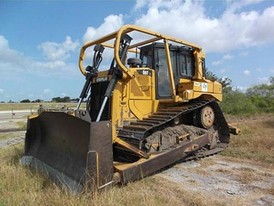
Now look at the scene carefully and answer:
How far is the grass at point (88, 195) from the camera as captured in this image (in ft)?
15.8

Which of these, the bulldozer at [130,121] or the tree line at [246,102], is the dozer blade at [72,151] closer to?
the bulldozer at [130,121]

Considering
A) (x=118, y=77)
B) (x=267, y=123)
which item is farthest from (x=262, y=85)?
(x=118, y=77)

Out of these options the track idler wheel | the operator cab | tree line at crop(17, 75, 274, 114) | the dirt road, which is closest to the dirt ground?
the dirt road

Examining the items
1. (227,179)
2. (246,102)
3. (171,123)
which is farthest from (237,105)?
(227,179)

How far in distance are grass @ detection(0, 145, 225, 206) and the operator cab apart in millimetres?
2385

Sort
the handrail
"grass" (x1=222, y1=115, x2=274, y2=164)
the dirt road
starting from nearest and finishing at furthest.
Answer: the dirt road, the handrail, "grass" (x1=222, y1=115, x2=274, y2=164)

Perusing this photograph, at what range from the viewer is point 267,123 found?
1578cm

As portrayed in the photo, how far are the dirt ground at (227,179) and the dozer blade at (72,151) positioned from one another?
170cm

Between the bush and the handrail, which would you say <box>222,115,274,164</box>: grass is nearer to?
the handrail

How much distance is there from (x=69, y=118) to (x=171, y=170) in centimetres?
285

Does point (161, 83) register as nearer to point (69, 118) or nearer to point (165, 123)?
point (165, 123)

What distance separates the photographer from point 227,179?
662cm

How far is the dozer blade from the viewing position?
5273mm

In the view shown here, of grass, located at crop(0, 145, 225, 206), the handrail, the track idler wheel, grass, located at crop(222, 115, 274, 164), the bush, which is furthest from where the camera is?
the bush
